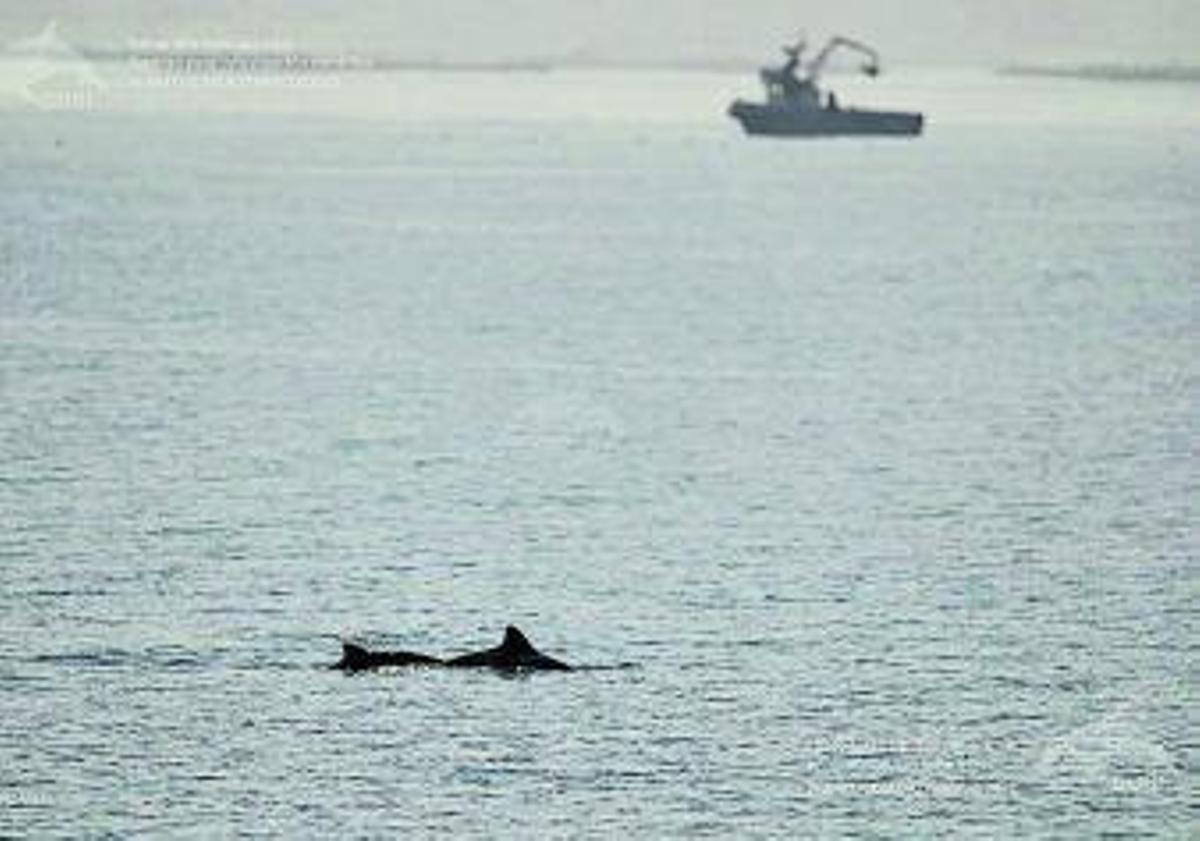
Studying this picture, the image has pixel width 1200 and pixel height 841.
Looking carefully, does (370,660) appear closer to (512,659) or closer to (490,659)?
(490,659)

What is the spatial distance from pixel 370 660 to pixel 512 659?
8.37 feet

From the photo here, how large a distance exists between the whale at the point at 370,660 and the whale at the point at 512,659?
57 centimetres

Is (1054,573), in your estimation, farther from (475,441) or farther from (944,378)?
(944,378)

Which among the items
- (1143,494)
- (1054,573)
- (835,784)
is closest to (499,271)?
(1143,494)

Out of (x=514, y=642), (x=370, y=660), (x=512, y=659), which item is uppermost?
(x=514, y=642)

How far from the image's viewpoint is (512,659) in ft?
219

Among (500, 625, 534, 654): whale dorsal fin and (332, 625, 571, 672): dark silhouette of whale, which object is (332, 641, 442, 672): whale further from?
(500, 625, 534, 654): whale dorsal fin

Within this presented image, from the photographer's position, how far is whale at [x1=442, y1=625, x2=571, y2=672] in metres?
66.6

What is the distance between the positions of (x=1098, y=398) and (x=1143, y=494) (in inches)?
1127

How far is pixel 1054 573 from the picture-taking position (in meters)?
79.9

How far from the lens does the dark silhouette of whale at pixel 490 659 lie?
218 feet

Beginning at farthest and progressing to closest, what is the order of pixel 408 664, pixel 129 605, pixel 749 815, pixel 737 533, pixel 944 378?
pixel 944 378 < pixel 737 533 < pixel 129 605 < pixel 408 664 < pixel 749 815

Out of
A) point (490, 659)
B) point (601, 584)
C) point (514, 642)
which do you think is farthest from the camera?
point (601, 584)

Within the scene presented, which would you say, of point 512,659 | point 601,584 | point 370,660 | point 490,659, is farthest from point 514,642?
point 601,584
